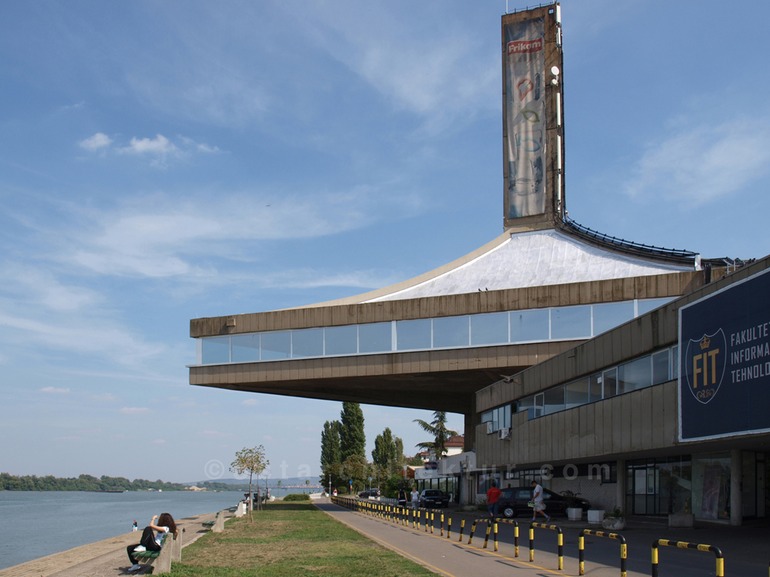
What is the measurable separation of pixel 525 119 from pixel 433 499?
2719 centimetres

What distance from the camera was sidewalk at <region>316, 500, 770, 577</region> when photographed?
17047 mm

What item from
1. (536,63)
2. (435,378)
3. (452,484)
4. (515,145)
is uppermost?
(536,63)

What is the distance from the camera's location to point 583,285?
4431 centimetres

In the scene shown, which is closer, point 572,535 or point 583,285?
point 572,535

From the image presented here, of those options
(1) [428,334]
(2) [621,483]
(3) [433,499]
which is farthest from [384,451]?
(2) [621,483]

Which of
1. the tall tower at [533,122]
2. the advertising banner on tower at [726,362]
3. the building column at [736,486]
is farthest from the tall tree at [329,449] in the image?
the advertising banner on tower at [726,362]

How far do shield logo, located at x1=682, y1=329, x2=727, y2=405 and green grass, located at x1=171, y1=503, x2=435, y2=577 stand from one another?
8.69m

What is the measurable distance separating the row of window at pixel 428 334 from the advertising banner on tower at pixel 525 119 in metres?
16.8

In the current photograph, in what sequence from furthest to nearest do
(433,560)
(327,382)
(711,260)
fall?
(327,382), (711,260), (433,560)

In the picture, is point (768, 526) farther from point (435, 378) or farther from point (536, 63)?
point (536, 63)

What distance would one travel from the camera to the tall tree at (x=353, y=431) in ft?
376

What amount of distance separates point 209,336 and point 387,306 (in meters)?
12.1

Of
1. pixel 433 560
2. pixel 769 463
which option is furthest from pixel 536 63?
pixel 433 560

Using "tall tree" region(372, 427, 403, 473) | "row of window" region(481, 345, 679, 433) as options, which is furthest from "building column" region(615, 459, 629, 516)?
"tall tree" region(372, 427, 403, 473)
